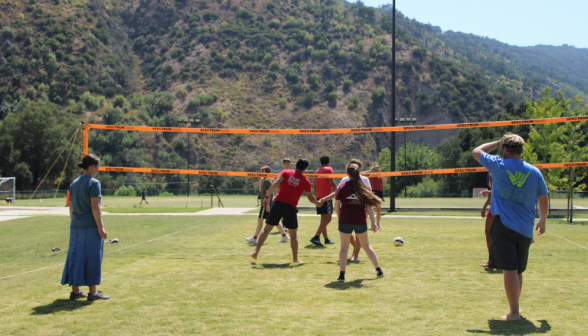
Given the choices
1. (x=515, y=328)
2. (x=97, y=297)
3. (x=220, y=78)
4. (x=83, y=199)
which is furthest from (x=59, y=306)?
(x=220, y=78)

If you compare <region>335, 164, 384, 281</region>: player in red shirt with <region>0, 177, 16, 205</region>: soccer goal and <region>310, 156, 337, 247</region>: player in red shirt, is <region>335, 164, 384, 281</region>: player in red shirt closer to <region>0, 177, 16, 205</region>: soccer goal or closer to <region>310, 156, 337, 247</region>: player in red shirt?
<region>310, 156, 337, 247</region>: player in red shirt

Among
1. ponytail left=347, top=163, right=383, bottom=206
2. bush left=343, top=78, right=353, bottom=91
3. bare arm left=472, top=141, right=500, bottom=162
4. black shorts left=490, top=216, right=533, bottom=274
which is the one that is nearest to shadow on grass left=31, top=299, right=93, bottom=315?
ponytail left=347, top=163, right=383, bottom=206

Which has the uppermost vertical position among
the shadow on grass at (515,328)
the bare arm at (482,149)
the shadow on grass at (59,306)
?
the bare arm at (482,149)

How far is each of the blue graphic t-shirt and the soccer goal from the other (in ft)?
110

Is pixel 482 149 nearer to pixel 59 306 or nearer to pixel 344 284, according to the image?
pixel 344 284

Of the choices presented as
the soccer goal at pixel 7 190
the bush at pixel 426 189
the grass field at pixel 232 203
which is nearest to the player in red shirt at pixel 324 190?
the grass field at pixel 232 203

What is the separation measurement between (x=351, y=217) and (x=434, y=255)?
3239mm

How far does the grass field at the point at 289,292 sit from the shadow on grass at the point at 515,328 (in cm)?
2

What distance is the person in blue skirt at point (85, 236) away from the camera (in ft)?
19.7

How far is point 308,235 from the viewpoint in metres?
13.0

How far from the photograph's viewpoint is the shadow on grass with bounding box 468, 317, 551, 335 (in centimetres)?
467

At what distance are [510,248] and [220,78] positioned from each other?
98.1m

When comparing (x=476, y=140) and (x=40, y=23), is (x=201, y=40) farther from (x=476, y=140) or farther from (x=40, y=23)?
(x=476, y=140)

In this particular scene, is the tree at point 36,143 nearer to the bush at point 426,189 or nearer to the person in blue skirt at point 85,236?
the bush at point 426,189
